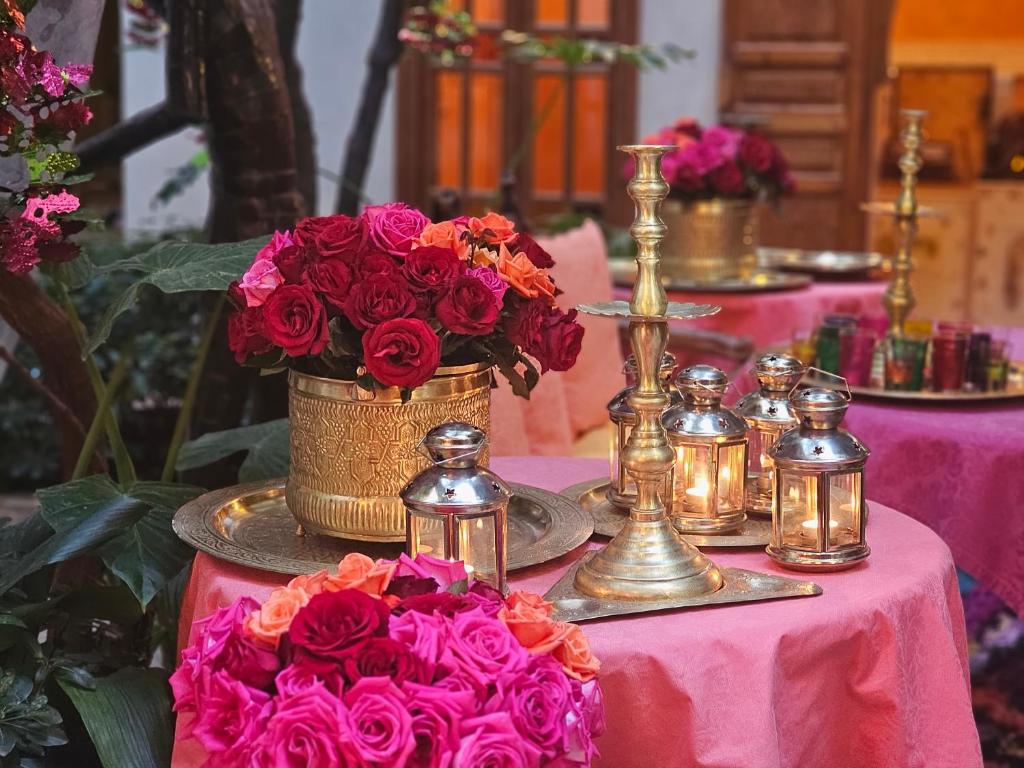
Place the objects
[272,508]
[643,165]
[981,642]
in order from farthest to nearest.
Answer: [981,642], [272,508], [643,165]

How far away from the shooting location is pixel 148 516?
2.31 metres

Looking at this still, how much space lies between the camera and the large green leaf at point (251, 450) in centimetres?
261

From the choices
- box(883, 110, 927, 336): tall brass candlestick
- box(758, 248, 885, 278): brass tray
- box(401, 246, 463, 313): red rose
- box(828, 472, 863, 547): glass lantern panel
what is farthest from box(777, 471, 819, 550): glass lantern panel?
box(758, 248, 885, 278): brass tray

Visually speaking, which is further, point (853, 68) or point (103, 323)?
point (853, 68)

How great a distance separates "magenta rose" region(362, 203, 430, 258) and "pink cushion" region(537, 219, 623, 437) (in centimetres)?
177

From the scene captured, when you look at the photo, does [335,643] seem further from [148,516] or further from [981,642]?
[981,642]

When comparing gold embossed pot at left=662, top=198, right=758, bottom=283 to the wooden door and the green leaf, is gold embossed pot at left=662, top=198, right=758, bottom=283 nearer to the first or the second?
the wooden door

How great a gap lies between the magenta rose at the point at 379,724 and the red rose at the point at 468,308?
0.56 metres

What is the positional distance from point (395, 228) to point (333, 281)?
0.11 m

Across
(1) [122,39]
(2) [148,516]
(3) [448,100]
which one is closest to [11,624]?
(2) [148,516]

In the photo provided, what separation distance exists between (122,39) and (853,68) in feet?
12.2

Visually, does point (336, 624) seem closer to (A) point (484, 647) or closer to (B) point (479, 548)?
(A) point (484, 647)

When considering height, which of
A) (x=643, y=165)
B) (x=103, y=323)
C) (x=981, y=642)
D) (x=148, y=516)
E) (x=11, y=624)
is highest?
(x=643, y=165)

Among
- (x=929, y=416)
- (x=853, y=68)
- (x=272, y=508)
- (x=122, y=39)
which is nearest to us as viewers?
(x=272, y=508)
